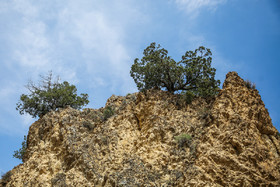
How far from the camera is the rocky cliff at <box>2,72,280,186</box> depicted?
10766 mm

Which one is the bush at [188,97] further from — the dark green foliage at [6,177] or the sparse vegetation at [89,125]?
the dark green foliage at [6,177]

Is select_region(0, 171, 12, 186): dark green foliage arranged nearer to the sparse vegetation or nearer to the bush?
the sparse vegetation

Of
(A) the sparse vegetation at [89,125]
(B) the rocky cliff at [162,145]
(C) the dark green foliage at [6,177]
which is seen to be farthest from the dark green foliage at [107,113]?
(C) the dark green foliage at [6,177]

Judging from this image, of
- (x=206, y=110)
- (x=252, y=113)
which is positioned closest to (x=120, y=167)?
(x=206, y=110)

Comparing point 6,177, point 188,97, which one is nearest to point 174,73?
point 188,97

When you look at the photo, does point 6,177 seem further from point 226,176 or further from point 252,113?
point 252,113

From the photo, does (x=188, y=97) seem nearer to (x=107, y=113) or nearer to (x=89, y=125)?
(x=107, y=113)

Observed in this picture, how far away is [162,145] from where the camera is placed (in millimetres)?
12859

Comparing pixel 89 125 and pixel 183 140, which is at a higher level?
pixel 89 125

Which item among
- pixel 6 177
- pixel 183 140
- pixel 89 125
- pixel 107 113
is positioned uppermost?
pixel 107 113

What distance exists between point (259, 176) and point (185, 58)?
32.4 ft

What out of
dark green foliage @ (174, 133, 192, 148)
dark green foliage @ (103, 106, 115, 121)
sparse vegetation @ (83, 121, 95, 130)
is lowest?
dark green foliage @ (174, 133, 192, 148)

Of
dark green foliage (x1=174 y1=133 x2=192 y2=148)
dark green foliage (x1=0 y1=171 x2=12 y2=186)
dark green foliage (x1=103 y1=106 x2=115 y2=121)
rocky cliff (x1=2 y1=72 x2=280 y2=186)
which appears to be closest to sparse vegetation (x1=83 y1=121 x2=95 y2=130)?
rocky cliff (x1=2 y1=72 x2=280 y2=186)

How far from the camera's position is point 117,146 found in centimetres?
1377
